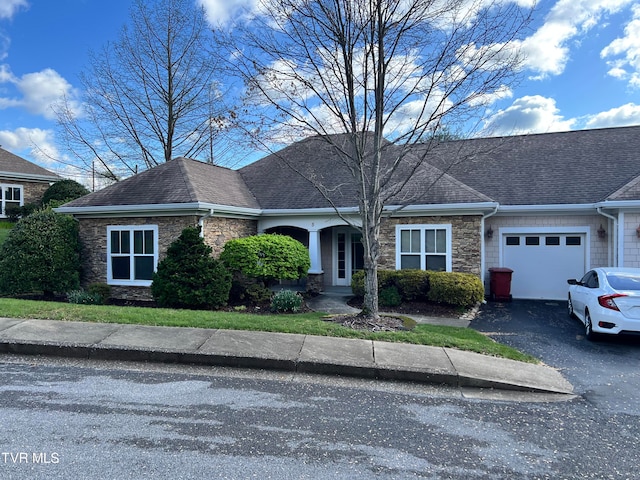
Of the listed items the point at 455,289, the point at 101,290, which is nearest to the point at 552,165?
the point at 455,289

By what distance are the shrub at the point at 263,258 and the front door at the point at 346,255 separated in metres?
3.07

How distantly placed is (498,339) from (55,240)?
12.2 meters

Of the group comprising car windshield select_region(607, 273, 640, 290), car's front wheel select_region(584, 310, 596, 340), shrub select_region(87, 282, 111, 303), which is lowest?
car's front wheel select_region(584, 310, 596, 340)

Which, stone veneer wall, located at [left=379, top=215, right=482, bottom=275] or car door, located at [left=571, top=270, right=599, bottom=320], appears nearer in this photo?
car door, located at [left=571, top=270, right=599, bottom=320]

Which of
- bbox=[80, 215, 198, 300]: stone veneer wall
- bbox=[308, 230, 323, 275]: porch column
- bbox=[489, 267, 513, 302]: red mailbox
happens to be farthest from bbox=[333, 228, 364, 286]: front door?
bbox=[80, 215, 198, 300]: stone veneer wall

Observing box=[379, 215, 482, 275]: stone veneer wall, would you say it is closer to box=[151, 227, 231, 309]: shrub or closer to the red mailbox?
the red mailbox

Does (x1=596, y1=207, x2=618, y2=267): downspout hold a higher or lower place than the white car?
higher

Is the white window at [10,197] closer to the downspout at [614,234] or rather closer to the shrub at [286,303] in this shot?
the shrub at [286,303]

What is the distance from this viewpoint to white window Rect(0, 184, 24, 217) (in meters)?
23.6

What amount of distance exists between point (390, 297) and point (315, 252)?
3351mm

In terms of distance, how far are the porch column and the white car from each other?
24.5 ft

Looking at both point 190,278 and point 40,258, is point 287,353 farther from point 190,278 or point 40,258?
point 40,258

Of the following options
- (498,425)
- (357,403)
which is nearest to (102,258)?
(357,403)

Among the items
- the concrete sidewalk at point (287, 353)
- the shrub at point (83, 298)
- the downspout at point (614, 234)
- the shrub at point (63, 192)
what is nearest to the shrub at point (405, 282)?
the concrete sidewalk at point (287, 353)
